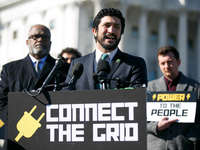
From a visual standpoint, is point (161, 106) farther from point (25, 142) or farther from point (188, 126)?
point (25, 142)

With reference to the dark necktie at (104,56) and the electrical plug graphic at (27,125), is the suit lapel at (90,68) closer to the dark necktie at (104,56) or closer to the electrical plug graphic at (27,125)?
the dark necktie at (104,56)

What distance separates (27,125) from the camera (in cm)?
334

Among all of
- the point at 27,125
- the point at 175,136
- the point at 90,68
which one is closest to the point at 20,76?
the point at 90,68

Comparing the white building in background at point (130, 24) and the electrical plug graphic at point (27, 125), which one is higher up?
the white building in background at point (130, 24)

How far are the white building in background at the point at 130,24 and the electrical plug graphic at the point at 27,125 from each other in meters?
35.3

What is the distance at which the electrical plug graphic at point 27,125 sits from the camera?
3328 millimetres

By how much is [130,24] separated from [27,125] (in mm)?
40609

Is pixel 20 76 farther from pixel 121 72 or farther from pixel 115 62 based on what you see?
pixel 121 72

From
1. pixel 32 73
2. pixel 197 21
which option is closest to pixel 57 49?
pixel 197 21

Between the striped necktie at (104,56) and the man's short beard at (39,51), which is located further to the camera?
the man's short beard at (39,51)

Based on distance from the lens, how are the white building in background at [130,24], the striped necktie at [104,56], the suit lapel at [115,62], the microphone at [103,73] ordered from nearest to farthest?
the microphone at [103,73], the suit lapel at [115,62], the striped necktie at [104,56], the white building in background at [130,24]

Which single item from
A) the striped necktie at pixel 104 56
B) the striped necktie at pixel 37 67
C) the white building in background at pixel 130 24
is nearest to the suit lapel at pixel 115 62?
the striped necktie at pixel 104 56

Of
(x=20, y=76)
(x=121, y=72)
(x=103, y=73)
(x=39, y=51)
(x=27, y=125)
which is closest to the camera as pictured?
(x=27, y=125)

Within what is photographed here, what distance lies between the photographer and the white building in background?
131 ft
